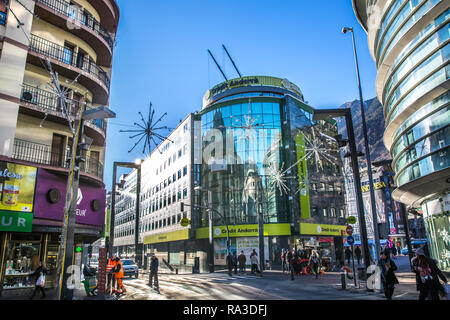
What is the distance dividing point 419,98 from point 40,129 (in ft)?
71.0

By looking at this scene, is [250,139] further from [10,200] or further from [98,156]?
[10,200]

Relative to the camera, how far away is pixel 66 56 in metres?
20.2

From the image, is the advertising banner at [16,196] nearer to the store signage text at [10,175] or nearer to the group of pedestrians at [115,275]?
the store signage text at [10,175]

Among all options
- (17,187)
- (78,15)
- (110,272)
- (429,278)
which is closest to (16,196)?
(17,187)

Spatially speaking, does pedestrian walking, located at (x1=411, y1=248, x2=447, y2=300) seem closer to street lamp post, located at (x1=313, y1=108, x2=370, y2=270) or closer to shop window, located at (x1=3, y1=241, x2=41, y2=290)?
street lamp post, located at (x1=313, y1=108, x2=370, y2=270)

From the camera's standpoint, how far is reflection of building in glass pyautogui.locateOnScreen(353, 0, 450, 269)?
16062 millimetres

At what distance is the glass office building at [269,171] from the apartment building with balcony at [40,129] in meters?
19.8

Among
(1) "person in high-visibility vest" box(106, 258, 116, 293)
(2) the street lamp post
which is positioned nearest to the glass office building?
(2) the street lamp post

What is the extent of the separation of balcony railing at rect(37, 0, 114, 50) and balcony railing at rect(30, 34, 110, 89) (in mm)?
2036

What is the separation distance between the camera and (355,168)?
626 inches

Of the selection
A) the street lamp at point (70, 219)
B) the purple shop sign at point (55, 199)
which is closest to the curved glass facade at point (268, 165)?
the purple shop sign at point (55, 199)

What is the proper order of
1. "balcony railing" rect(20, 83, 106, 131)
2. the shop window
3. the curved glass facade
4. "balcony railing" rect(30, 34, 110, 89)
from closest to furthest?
the shop window
"balcony railing" rect(20, 83, 106, 131)
"balcony railing" rect(30, 34, 110, 89)
the curved glass facade

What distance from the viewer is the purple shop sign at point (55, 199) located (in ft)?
54.4
